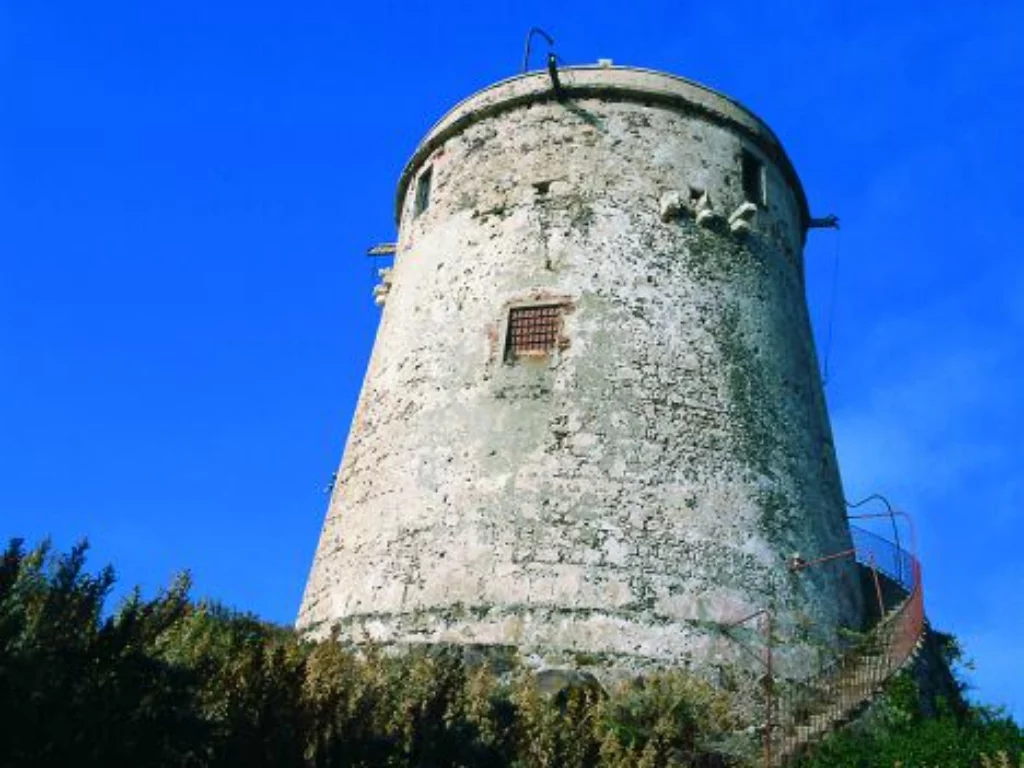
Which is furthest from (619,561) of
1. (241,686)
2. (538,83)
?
(538,83)

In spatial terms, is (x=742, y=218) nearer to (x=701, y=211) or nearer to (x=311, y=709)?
(x=701, y=211)

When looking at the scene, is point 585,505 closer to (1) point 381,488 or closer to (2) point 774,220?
(1) point 381,488

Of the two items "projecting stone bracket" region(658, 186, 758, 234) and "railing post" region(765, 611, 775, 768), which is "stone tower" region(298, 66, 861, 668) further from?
"railing post" region(765, 611, 775, 768)

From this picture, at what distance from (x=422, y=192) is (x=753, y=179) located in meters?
4.87

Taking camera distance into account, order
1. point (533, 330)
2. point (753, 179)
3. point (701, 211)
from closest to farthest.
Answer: point (533, 330) < point (701, 211) < point (753, 179)

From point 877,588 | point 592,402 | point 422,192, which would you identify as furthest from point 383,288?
point 877,588

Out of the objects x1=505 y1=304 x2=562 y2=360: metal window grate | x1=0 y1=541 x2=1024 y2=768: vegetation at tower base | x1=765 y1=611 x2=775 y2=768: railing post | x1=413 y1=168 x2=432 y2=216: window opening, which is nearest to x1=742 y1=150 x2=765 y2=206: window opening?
x1=505 y1=304 x2=562 y2=360: metal window grate

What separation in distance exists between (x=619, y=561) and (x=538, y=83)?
23.0ft

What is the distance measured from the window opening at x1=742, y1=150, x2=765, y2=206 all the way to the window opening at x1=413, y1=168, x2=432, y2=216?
15.1ft

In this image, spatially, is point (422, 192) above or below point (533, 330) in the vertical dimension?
above

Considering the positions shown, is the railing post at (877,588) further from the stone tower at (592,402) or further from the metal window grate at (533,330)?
the metal window grate at (533,330)

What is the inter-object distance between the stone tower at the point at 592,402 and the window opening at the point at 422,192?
0.18 ft

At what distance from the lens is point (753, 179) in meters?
14.9

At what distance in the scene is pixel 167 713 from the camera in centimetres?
600
